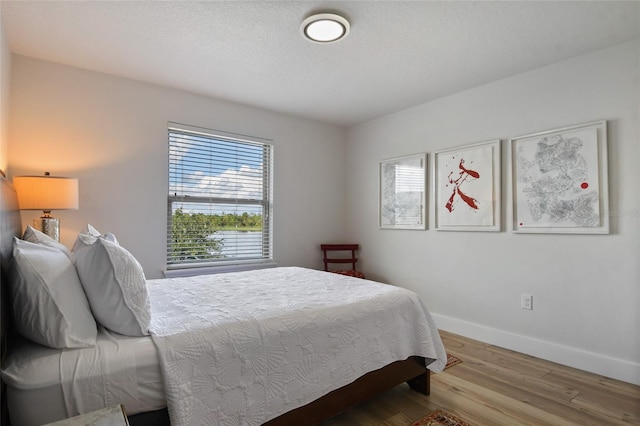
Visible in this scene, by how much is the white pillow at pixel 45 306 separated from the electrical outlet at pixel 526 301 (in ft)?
10.2

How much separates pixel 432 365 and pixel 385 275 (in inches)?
79.2

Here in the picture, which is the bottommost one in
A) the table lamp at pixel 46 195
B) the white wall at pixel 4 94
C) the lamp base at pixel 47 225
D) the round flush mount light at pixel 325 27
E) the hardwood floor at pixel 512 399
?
the hardwood floor at pixel 512 399

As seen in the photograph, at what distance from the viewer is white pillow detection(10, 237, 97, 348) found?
3.76ft

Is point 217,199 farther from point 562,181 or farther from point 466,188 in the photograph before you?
point 562,181

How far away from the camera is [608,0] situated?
1.94 meters

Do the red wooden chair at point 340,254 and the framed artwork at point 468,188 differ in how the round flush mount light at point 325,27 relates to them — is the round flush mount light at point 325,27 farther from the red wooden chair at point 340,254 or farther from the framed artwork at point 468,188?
the red wooden chair at point 340,254

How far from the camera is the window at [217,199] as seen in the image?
11.0 feet

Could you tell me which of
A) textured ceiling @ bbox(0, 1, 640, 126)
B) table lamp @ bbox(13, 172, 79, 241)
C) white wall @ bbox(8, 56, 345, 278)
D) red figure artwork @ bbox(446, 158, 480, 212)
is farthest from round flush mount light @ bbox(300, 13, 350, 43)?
table lamp @ bbox(13, 172, 79, 241)

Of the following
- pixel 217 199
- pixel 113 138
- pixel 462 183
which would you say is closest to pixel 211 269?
pixel 217 199

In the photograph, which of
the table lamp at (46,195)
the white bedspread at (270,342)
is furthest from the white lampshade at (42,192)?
the white bedspread at (270,342)

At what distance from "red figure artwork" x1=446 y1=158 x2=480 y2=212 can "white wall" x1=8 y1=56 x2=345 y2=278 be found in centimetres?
194

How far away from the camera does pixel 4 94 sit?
2309 millimetres

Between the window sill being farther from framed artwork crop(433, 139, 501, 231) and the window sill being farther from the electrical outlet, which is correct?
the electrical outlet

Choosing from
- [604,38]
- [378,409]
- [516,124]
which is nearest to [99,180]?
[378,409]
